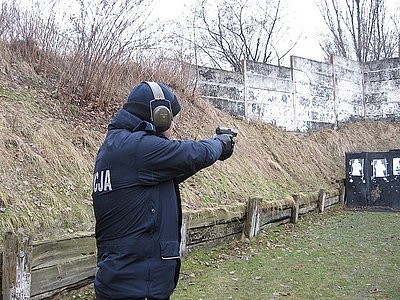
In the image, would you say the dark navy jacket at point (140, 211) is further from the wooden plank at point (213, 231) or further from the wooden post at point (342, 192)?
the wooden post at point (342, 192)

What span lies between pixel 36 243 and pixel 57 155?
2345mm

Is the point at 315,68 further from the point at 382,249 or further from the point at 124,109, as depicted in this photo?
the point at 124,109

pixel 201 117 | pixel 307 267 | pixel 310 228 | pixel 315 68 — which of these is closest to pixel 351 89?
pixel 315 68

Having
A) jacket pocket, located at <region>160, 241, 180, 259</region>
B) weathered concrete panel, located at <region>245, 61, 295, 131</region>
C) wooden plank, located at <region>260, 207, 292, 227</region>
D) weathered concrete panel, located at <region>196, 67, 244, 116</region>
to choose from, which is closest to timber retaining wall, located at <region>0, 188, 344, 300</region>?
wooden plank, located at <region>260, 207, 292, 227</region>

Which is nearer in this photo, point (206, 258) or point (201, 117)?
point (206, 258)

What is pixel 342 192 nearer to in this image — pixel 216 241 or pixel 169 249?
pixel 216 241

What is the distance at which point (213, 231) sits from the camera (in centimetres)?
657

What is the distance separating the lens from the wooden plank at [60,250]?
3.92 m

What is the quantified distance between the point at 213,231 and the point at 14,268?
335 cm

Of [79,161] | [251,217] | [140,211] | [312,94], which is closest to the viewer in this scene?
[140,211]

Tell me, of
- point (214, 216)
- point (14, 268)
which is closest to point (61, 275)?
point (14, 268)

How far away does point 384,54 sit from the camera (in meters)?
23.4

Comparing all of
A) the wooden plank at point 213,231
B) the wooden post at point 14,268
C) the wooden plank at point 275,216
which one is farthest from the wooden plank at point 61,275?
the wooden plank at point 275,216

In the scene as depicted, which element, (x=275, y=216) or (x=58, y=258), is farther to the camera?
(x=275, y=216)
